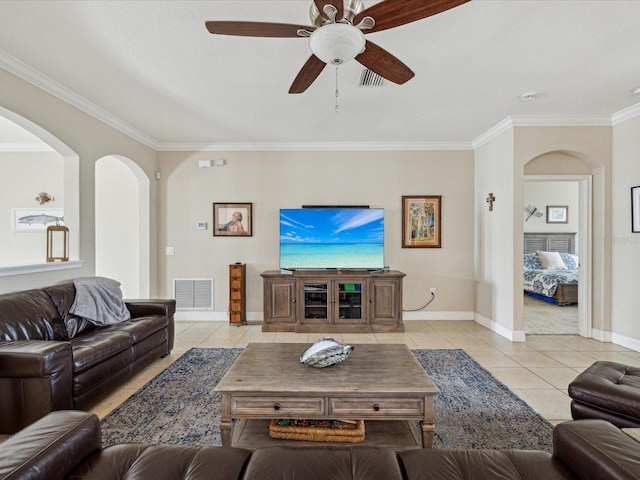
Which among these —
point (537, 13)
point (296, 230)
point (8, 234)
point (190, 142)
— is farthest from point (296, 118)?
point (8, 234)

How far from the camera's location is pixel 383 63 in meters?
2.15

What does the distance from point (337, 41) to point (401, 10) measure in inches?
14.0

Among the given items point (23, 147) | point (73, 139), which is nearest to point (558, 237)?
point (73, 139)

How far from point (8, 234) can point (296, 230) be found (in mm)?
4785

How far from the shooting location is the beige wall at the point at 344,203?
509cm

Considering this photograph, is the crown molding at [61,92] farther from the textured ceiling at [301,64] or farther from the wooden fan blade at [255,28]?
the wooden fan blade at [255,28]

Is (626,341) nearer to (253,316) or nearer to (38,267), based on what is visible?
(253,316)

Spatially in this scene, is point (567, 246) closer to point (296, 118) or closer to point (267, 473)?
point (296, 118)

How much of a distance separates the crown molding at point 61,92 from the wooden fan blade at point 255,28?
7.48ft

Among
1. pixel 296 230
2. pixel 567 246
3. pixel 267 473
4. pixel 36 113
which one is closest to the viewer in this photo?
pixel 267 473

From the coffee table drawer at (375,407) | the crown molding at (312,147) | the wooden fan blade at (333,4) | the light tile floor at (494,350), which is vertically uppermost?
the crown molding at (312,147)

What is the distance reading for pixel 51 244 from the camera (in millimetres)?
3340

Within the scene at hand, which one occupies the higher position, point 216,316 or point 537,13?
point 537,13

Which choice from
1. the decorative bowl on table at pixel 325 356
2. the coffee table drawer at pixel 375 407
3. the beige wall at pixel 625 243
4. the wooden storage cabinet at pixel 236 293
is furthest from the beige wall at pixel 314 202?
the coffee table drawer at pixel 375 407
